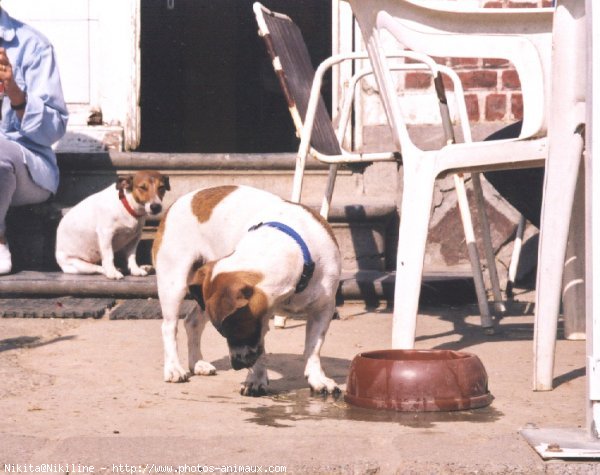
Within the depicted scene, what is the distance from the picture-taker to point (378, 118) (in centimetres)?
625

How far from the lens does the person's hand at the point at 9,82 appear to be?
5611 mm

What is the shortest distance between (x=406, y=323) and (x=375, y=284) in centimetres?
169

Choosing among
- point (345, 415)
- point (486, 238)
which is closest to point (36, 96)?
point (486, 238)

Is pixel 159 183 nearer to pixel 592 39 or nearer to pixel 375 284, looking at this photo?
pixel 375 284

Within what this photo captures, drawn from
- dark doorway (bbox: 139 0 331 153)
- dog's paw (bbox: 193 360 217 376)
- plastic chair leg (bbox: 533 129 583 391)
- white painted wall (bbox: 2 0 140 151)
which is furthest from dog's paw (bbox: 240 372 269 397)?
dark doorway (bbox: 139 0 331 153)

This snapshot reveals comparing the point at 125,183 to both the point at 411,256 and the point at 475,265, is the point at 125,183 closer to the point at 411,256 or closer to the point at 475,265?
the point at 475,265

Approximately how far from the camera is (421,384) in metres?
3.00

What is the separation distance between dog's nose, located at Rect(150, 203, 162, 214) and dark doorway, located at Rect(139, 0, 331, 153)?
3.46 m

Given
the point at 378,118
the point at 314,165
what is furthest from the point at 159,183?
the point at 378,118

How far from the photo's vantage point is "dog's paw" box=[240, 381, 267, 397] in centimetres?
330

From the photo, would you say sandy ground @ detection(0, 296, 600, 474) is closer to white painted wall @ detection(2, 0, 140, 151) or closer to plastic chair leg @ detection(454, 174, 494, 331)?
plastic chair leg @ detection(454, 174, 494, 331)

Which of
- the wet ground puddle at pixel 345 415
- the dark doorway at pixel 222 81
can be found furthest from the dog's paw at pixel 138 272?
the dark doorway at pixel 222 81

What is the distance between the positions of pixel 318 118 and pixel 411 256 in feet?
5.13

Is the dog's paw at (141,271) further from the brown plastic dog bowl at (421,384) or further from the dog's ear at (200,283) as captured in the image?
the brown plastic dog bowl at (421,384)
